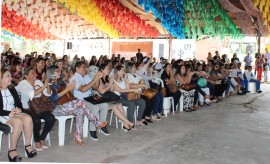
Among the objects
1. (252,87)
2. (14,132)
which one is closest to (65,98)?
(14,132)

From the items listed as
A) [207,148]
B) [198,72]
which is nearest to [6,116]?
[207,148]

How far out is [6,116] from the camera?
12.6 feet

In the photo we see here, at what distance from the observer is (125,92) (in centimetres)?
558

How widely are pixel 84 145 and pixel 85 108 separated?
49 centimetres

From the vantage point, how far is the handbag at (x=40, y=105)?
13.5 feet

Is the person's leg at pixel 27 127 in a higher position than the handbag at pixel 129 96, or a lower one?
lower

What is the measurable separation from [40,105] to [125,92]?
1747 mm

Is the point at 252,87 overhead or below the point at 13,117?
below

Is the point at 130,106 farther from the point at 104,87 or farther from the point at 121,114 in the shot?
the point at 104,87

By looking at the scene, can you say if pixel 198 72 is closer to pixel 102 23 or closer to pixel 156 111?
pixel 156 111

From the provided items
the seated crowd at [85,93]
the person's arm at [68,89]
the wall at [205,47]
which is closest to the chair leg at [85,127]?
the seated crowd at [85,93]

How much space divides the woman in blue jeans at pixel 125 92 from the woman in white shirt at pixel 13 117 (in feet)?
6.18

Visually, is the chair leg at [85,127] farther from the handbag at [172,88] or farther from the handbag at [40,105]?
the handbag at [172,88]

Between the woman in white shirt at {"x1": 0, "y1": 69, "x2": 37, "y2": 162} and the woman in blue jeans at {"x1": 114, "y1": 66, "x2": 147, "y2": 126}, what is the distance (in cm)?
188
